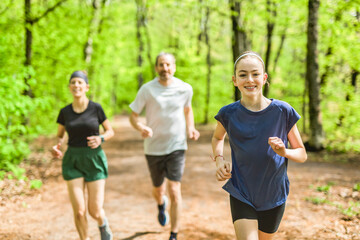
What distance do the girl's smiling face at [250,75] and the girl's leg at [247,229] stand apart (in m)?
0.97

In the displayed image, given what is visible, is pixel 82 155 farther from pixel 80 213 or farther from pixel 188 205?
pixel 188 205

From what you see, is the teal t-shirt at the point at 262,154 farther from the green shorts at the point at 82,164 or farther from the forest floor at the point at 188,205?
the forest floor at the point at 188,205

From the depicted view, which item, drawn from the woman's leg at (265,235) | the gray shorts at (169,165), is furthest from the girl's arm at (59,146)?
the woman's leg at (265,235)

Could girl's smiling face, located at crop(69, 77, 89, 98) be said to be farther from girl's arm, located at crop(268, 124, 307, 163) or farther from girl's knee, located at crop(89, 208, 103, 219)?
girl's arm, located at crop(268, 124, 307, 163)

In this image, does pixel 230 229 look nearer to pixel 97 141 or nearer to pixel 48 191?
pixel 97 141

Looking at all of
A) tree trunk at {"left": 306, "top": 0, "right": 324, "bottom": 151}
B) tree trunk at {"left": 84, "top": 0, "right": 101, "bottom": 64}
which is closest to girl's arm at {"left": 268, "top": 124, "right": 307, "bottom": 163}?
tree trunk at {"left": 306, "top": 0, "right": 324, "bottom": 151}

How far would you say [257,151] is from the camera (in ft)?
7.91

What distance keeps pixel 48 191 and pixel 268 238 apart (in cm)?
573

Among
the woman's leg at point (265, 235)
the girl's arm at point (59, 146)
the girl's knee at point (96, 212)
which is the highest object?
the girl's arm at point (59, 146)

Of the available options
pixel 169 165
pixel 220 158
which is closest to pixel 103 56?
pixel 169 165

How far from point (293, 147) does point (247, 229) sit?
75cm

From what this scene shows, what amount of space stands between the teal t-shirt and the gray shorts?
6.57 feet

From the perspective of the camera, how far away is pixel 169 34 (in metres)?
28.6

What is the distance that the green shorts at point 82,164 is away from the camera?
146 inches
